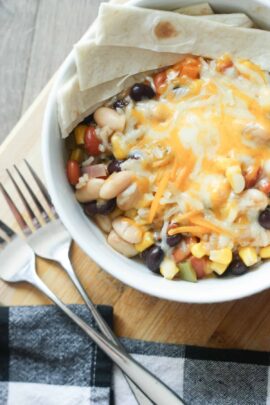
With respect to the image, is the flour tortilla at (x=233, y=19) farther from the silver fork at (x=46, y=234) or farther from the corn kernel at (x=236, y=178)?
the silver fork at (x=46, y=234)

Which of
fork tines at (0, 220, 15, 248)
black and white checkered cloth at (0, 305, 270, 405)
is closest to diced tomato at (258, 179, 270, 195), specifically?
black and white checkered cloth at (0, 305, 270, 405)

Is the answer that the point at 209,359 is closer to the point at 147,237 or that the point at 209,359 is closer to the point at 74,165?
the point at 147,237

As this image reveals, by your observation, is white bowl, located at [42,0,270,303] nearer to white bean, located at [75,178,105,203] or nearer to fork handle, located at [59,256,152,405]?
white bean, located at [75,178,105,203]

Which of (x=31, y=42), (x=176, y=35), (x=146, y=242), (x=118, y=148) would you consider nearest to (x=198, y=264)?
(x=146, y=242)

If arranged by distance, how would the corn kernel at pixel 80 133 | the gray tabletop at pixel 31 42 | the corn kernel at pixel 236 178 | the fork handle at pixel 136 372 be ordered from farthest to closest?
the gray tabletop at pixel 31 42 < the fork handle at pixel 136 372 < the corn kernel at pixel 80 133 < the corn kernel at pixel 236 178

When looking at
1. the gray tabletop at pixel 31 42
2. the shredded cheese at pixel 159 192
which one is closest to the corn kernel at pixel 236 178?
the shredded cheese at pixel 159 192

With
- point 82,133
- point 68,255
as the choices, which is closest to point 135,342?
point 68,255
